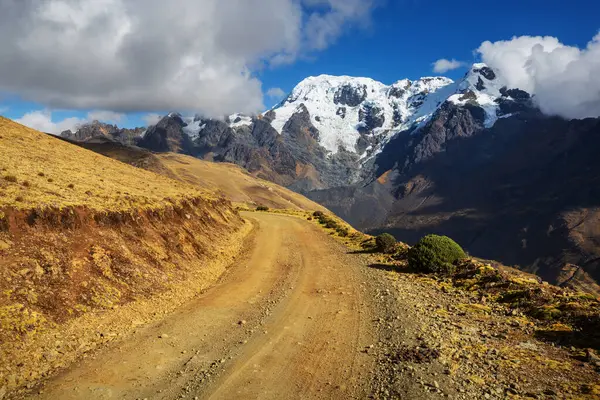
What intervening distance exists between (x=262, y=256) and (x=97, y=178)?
13.2 meters

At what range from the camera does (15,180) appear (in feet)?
64.2

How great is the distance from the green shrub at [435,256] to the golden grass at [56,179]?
1706 cm

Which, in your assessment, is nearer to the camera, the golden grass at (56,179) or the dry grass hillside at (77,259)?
the dry grass hillside at (77,259)

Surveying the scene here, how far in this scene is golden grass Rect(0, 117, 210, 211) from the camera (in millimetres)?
18641

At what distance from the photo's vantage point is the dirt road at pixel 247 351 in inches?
420

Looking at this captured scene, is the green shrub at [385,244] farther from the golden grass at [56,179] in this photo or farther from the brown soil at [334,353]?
the golden grass at [56,179]

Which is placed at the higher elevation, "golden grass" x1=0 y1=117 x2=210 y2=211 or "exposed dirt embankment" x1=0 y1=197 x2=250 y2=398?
"golden grass" x1=0 y1=117 x2=210 y2=211

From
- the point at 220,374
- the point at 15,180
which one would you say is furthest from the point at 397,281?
the point at 15,180

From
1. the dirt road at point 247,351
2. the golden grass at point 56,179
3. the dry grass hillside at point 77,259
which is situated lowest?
the dirt road at point 247,351

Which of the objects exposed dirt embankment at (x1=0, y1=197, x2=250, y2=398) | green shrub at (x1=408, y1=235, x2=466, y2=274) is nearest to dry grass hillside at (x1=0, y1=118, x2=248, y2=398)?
exposed dirt embankment at (x1=0, y1=197, x2=250, y2=398)

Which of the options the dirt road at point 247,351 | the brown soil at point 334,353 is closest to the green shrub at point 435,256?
the brown soil at point 334,353

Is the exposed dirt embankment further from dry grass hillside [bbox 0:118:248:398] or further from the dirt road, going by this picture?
the dirt road

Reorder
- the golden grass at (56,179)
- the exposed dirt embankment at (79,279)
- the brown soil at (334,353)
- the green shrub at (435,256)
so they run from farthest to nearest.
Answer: the green shrub at (435,256), the golden grass at (56,179), the exposed dirt embankment at (79,279), the brown soil at (334,353)

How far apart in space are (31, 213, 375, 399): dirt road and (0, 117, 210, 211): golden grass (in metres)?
8.16
